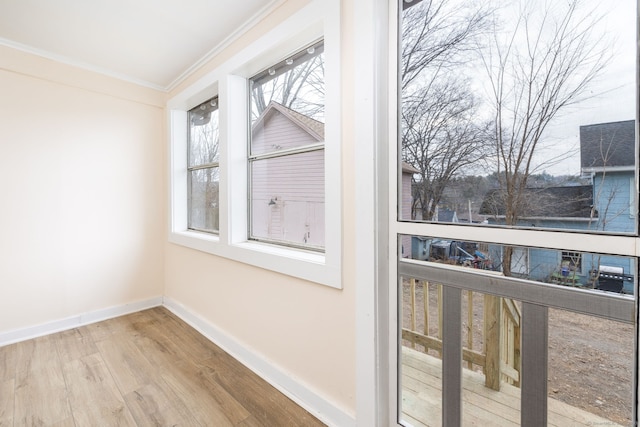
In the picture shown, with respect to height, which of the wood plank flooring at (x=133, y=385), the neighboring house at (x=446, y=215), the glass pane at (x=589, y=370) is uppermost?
the neighboring house at (x=446, y=215)

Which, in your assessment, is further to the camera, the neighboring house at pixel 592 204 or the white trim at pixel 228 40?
the white trim at pixel 228 40

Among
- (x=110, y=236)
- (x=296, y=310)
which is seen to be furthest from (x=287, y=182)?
(x=110, y=236)

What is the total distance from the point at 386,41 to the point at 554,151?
861mm

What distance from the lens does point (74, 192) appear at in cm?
277

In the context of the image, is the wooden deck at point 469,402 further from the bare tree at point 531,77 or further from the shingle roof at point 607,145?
the shingle roof at point 607,145

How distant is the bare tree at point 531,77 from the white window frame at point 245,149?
2.33 ft

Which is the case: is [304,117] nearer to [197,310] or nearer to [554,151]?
[554,151]

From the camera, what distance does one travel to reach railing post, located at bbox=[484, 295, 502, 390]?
3.74 feet

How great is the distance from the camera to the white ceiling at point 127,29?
74.7 inches

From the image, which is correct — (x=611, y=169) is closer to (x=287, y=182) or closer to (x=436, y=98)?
(x=436, y=98)

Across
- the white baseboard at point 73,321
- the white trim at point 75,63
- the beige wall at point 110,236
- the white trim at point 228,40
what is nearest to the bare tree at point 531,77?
the beige wall at point 110,236

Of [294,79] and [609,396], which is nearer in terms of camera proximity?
[609,396]

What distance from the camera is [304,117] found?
196cm

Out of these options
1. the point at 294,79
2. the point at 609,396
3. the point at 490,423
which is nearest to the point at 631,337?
the point at 609,396
